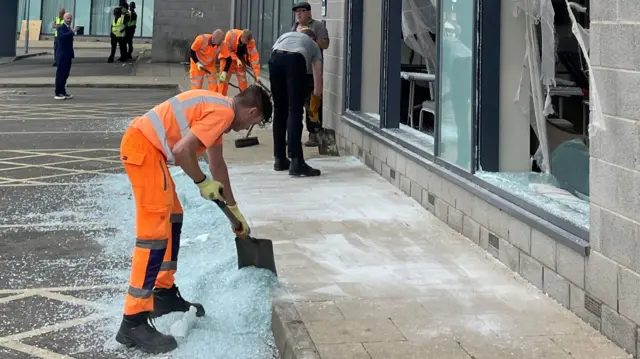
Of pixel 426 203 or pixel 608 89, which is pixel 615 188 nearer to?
pixel 608 89

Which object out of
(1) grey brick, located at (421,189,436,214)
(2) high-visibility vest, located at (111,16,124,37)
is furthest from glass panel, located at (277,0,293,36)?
(2) high-visibility vest, located at (111,16,124,37)

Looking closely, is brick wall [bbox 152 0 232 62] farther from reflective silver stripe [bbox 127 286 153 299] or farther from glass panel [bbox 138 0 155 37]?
reflective silver stripe [bbox 127 286 153 299]

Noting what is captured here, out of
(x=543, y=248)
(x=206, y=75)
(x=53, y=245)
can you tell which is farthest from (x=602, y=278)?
(x=206, y=75)

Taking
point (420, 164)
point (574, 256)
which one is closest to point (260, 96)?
point (574, 256)

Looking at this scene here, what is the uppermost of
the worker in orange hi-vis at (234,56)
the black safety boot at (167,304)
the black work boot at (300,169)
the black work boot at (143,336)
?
the worker in orange hi-vis at (234,56)

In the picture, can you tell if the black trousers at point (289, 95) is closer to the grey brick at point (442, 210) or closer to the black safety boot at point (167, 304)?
the grey brick at point (442, 210)

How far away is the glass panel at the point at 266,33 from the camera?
1694 cm

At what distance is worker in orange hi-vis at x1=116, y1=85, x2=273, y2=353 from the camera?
3951mm

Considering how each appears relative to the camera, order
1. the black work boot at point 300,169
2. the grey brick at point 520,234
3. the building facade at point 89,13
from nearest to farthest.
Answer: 1. the grey brick at point 520,234
2. the black work boot at point 300,169
3. the building facade at point 89,13

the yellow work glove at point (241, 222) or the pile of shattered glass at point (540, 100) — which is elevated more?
the pile of shattered glass at point (540, 100)

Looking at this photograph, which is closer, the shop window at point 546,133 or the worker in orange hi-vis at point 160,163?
the worker in orange hi-vis at point 160,163

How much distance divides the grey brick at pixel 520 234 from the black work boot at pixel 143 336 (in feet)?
6.96

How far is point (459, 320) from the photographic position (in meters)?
4.11

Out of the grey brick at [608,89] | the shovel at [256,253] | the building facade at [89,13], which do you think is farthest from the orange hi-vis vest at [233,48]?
the building facade at [89,13]
